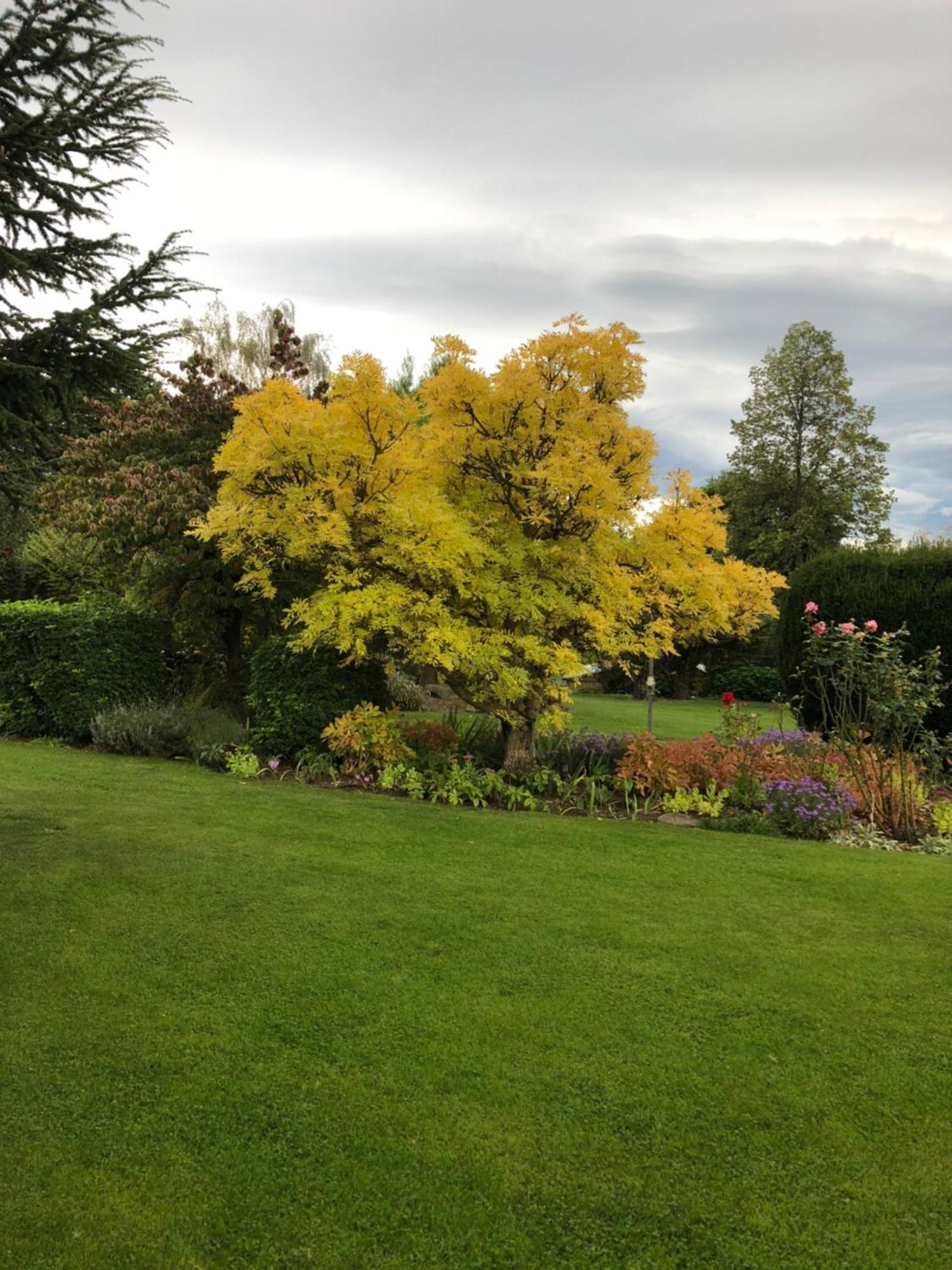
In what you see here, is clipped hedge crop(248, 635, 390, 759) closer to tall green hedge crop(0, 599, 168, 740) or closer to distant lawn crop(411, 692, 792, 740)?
tall green hedge crop(0, 599, 168, 740)

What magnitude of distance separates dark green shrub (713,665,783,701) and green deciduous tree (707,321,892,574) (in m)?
5.11

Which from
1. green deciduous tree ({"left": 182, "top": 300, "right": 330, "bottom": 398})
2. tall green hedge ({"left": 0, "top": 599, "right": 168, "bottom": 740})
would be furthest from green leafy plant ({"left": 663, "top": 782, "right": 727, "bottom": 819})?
green deciduous tree ({"left": 182, "top": 300, "right": 330, "bottom": 398})

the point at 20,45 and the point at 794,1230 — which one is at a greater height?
the point at 20,45

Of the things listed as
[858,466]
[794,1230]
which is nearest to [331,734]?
[794,1230]

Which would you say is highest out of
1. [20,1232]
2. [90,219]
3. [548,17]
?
[548,17]

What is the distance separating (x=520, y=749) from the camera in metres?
8.07

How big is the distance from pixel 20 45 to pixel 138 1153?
27.8 feet

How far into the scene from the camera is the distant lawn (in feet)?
43.7

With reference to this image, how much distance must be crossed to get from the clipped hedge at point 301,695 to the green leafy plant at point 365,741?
0.98 ft

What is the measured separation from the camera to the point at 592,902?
4527 mm

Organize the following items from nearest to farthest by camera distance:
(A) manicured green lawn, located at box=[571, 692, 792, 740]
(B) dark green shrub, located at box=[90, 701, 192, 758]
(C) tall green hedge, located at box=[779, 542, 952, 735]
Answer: (B) dark green shrub, located at box=[90, 701, 192, 758] < (C) tall green hedge, located at box=[779, 542, 952, 735] < (A) manicured green lawn, located at box=[571, 692, 792, 740]

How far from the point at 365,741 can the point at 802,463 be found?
2659 cm

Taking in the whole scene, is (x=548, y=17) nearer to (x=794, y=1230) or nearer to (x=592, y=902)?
(x=592, y=902)

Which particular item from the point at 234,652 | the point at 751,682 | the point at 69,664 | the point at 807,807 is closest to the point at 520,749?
the point at 807,807
